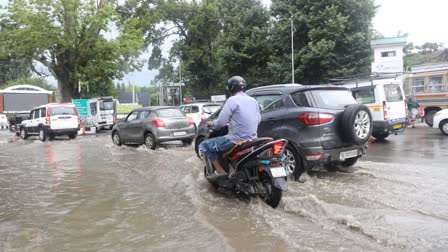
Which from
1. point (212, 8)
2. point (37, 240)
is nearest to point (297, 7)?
point (212, 8)

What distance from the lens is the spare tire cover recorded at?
702 centimetres

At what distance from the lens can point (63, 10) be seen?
28.5 metres

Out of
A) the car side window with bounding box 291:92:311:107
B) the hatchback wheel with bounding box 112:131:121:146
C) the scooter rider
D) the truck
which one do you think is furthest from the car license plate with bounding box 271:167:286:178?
the truck

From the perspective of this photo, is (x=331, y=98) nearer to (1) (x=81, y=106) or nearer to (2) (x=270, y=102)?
(2) (x=270, y=102)

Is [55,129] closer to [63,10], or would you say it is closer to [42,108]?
[42,108]

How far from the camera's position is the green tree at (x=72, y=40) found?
27.7 m

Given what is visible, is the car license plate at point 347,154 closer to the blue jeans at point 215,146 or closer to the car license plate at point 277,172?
the car license plate at point 277,172

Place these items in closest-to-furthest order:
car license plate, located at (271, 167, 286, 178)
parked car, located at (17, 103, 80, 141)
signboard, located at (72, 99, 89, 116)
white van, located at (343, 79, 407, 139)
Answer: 1. car license plate, located at (271, 167, 286, 178)
2. white van, located at (343, 79, 407, 139)
3. parked car, located at (17, 103, 80, 141)
4. signboard, located at (72, 99, 89, 116)

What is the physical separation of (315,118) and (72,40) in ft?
82.8

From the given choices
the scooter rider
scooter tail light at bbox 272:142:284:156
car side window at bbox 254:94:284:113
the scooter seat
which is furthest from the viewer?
car side window at bbox 254:94:284:113

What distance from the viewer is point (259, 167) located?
5.53 metres

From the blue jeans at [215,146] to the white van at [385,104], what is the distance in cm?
856

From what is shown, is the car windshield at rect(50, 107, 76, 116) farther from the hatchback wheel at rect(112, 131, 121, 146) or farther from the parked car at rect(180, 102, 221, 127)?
the parked car at rect(180, 102, 221, 127)

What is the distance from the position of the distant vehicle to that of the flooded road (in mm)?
18728
